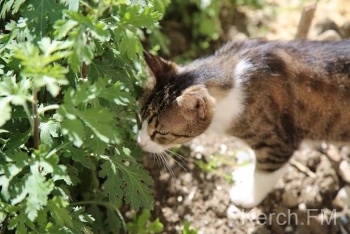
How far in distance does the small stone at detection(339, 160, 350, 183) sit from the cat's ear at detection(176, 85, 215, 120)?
3.15 feet

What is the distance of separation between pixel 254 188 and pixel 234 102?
505 millimetres

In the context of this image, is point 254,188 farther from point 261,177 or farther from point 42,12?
point 42,12

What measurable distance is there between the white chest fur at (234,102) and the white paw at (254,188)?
349mm

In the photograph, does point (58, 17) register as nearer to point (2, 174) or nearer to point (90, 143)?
point (90, 143)

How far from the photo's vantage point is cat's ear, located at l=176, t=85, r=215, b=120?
77.3 inches

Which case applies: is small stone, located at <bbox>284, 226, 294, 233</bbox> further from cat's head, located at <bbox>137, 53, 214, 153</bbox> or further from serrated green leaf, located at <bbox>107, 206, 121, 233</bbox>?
serrated green leaf, located at <bbox>107, 206, 121, 233</bbox>

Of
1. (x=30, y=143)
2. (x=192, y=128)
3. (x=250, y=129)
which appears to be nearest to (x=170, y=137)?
(x=192, y=128)

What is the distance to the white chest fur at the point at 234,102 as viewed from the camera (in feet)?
7.29

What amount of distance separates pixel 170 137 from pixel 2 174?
802 millimetres

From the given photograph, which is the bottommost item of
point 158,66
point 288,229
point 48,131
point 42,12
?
point 288,229

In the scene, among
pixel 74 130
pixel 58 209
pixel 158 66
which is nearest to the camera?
pixel 74 130

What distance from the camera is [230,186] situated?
8.63 ft

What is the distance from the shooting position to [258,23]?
357 centimetres

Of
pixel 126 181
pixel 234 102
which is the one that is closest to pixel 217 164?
pixel 234 102
